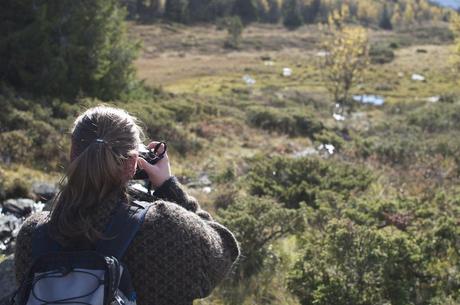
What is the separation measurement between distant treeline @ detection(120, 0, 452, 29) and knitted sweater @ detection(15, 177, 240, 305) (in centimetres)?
8149

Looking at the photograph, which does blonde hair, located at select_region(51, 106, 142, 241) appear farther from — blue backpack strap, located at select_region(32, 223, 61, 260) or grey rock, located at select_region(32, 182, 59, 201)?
grey rock, located at select_region(32, 182, 59, 201)

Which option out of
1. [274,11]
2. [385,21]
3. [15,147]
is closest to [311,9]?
[274,11]

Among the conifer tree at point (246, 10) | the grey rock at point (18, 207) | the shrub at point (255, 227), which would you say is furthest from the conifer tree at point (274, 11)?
the shrub at point (255, 227)

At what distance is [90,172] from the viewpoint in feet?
6.87

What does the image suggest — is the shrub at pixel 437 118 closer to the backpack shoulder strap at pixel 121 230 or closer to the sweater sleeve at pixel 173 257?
the sweater sleeve at pixel 173 257

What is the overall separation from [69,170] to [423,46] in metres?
88.4

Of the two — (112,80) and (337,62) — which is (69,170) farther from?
(337,62)

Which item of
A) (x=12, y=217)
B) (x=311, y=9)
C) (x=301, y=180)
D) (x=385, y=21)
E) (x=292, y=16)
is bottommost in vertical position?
(x=385, y=21)

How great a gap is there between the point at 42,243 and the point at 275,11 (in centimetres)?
11749

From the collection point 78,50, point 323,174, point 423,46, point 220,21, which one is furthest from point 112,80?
point 220,21

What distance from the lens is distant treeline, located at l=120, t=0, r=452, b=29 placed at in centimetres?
9262

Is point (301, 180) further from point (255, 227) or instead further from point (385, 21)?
point (385, 21)

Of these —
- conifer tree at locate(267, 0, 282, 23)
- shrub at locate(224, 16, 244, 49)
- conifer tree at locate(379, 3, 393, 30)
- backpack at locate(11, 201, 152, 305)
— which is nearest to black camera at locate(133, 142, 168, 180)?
backpack at locate(11, 201, 152, 305)

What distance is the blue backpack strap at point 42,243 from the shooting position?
6.93 feet
